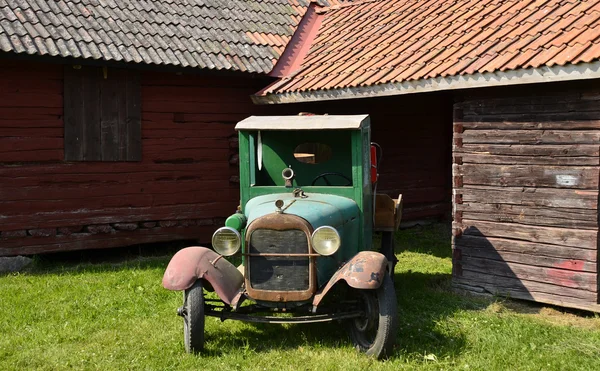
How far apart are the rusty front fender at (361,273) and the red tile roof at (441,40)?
2590 mm

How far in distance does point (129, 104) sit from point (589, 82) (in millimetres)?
5996

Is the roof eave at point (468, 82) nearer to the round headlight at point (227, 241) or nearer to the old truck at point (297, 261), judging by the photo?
the old truck at point (297, 261)

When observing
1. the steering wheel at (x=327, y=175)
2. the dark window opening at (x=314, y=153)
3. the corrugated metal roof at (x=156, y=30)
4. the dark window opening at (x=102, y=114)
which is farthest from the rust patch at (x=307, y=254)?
the dark window opening at (x=102, y=114)

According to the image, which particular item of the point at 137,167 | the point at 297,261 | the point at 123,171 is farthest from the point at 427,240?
the point at 297,261

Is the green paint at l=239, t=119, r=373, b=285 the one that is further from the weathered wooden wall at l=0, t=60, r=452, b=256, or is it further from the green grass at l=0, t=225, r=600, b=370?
the weathered wooden wall at l=0, t=60, r=452, b=256

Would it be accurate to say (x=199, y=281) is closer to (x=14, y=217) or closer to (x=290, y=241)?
(x=290, y=241)

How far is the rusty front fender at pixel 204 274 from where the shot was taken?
5.36 m

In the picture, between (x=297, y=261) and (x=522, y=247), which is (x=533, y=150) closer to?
(x=522, y=247)

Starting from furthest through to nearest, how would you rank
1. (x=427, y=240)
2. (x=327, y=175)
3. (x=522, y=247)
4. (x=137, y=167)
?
(x=427, y=240) → (x=137, y=167) → (x=522, y=247) → (x=327, y=175)

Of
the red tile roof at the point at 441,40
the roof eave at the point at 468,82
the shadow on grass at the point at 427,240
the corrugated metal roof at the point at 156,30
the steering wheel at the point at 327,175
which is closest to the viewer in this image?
the roof eave at the point at 468,82

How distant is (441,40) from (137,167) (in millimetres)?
4500

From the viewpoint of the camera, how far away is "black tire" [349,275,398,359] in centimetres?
511

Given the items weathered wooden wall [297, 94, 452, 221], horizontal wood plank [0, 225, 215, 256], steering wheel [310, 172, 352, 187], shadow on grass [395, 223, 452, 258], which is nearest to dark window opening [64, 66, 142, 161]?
horizontal wood plank [0, 225, 215, 256]

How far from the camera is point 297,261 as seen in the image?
210 inches
